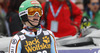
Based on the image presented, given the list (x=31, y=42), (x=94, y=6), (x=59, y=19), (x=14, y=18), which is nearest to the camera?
(x=31, y=42)

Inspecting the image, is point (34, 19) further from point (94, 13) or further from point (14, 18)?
point (94, 13)

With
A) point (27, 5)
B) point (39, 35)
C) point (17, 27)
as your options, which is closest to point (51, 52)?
point (39, 35)

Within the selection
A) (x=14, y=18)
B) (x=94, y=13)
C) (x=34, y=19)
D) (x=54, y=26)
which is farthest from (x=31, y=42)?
(x=94, y=13)

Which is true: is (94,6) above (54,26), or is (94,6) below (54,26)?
above

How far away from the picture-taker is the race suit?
2576 mm

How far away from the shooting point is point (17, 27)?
4035 millimetres

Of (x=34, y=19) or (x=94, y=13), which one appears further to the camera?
(x=94, y=13)

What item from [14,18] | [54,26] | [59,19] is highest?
[14,18]

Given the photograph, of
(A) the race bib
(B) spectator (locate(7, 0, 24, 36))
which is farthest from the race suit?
(A) the race bib

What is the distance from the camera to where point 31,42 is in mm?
2609

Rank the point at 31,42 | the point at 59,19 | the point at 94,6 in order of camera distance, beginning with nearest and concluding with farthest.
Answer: the point at 31,42 → the point at 59,19 → the point at 94,6

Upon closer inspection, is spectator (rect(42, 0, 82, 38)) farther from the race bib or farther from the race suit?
the race suit

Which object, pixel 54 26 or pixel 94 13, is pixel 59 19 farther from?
pixel 94 13

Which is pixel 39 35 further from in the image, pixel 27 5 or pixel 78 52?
pixel 78 52
